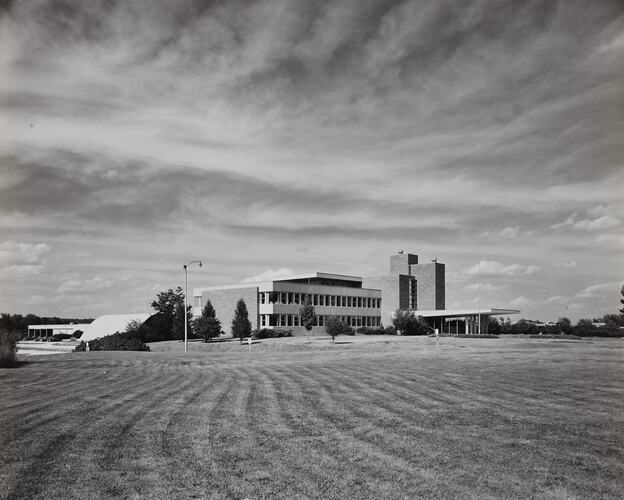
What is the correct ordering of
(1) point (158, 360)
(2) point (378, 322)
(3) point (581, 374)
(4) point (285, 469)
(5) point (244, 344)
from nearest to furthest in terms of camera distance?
1. (4) point (285, 469)
2. (3) point (581, 374)
3. (1) point (158, 360)
4. (5) point (244, 344)
5. (2) point (378, 322)

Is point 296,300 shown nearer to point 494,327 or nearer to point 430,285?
point 494,327

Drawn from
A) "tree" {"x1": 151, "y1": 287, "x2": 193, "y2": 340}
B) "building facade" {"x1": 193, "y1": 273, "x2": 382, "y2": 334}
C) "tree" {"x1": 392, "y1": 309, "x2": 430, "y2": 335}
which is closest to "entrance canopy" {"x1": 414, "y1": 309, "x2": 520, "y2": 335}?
"tree" {"x1": 392, "y1": 309, "x2": 430, "y2": 335}

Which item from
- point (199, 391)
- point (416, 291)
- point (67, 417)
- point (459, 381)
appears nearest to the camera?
point (67, 417)

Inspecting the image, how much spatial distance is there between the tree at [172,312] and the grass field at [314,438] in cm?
4535

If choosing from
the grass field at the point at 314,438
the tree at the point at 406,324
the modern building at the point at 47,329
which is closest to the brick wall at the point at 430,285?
the tree at the point at 406,324

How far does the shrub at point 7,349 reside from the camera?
23391mm

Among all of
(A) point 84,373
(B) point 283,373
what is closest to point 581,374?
(B) point 283,373

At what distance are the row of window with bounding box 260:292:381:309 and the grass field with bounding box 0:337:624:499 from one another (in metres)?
53.4

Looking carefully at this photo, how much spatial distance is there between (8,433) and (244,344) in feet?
144

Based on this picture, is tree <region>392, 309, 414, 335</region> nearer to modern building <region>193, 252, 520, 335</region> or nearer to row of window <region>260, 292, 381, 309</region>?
modern building <region>193, 252, 520, 335</region>

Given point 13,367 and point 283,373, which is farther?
point 13,367

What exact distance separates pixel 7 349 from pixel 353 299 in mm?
61972

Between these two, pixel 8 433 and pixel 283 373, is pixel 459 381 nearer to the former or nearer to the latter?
pixel 283 373

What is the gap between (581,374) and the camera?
19.0m
